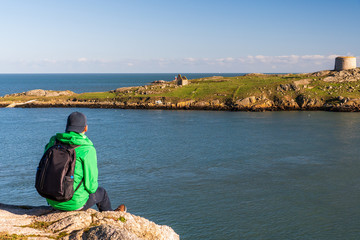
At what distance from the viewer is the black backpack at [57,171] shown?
297 inches

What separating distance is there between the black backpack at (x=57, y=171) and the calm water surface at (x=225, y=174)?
13707 millimetres

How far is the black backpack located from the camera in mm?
7539

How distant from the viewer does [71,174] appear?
770 centimetres

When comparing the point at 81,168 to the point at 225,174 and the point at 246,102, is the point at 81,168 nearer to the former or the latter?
the point at 225,174

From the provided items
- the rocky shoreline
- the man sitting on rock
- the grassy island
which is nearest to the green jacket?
the man sitting on rock

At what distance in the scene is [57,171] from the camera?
7535mm

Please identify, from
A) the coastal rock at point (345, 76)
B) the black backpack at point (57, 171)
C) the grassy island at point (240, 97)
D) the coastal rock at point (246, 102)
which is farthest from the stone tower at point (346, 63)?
the black backpack at point (57, 171)

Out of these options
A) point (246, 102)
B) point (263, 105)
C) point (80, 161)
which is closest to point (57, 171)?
point (80, 161)

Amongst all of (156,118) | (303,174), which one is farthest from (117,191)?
(156,118)

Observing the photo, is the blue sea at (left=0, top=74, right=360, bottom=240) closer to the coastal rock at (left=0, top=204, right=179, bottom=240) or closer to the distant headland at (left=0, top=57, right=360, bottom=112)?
the coastal rock at (left=0, top=204, right=179, bottom=240)

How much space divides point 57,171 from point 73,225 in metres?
1.42

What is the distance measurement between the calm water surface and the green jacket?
12.9 m

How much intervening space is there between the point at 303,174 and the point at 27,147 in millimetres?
35110

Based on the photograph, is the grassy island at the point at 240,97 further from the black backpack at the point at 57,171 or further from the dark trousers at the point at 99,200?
the black backpack at the point at 57,171
